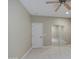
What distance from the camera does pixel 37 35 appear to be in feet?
25.8

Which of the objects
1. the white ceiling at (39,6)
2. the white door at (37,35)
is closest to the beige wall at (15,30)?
the white ceiling at (39,6)

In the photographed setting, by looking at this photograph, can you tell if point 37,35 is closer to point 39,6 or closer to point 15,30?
point 39,6

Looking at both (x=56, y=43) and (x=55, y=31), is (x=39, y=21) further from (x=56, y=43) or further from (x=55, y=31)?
(x=56, y=43)

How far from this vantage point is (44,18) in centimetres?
821

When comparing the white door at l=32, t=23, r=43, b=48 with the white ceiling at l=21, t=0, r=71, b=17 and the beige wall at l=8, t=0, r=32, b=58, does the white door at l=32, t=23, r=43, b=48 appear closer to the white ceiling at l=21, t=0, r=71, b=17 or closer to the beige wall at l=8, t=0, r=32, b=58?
the white ceiling at l=21, t=0, r=71, b=17

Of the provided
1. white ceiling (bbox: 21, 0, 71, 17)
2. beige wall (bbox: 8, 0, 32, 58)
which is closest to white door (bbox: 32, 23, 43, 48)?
white ceiling (bbox: 21, 0, 71, 17)

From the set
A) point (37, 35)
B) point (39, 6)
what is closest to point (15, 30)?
point (39, 6)

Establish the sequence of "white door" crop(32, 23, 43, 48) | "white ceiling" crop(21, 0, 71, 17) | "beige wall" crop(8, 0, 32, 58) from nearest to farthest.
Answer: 1. "beige wall" crop(8, 0, 32, 58)
2. "white ceiling" crop(21, 0, 71, 17)
3. "white door" crop(32, 23, 43, 48)

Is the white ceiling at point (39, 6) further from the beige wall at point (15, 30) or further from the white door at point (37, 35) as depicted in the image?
the white door at point (37, 35)

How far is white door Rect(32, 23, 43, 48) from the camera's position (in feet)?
25.6
